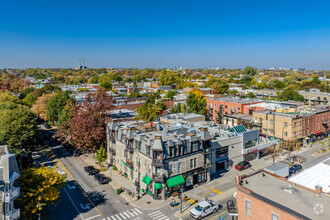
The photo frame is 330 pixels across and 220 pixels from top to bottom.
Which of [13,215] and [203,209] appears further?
[203,209]

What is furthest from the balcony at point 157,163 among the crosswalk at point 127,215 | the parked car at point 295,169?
the parked car at point 295,169

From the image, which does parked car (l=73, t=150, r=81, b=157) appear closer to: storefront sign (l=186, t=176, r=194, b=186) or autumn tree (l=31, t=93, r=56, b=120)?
storefront sign (l=186, t=176, r=194, b=186)

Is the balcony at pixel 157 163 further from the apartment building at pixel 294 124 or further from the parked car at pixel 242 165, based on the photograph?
the apartment building at pixel 294 124

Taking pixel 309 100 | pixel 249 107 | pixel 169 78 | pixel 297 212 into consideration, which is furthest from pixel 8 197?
pixel 169 78

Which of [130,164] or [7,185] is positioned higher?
[7,185]

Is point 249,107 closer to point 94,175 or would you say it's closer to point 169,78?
point 94,175

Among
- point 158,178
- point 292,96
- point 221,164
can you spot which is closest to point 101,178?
point 158,178

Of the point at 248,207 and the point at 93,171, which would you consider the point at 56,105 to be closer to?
the point at 93,171
